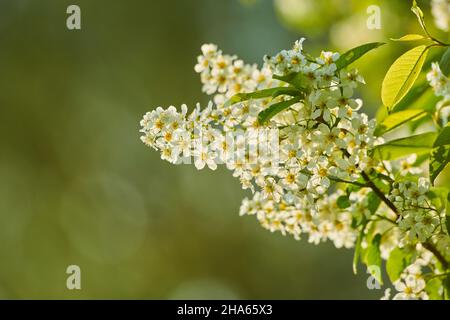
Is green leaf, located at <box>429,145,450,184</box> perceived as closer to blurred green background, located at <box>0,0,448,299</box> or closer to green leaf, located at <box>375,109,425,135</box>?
green leaf, located at <box>375,109,425,135</box>

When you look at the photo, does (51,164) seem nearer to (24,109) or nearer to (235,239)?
(24,109)

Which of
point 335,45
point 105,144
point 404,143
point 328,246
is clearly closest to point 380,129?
point 404,143

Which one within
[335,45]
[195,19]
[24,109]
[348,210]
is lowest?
[348,210]

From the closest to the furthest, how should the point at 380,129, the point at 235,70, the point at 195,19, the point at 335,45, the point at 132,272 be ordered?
1. the point at 380,129
2. the point at 235,70
3. the point at 335,45
4. the point at 132,272
5. the point at 195,19

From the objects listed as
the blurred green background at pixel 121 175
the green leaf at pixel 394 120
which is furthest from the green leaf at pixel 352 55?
the blurred green background at pixel 121 175

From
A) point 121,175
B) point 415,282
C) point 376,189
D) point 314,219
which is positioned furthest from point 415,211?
point 121,175

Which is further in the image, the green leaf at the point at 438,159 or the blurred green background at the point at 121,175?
the blurred green background at the point at 121,175

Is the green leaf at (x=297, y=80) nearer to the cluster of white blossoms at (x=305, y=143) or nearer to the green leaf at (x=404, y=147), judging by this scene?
the cluster of white blossoms at (x=305, y=143)
